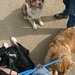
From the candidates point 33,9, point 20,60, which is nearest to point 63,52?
point 20,60

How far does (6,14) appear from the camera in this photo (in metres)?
3.59

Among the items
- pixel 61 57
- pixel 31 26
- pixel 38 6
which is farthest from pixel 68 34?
pixel 31 26

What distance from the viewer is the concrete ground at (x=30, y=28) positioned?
3056 millimetres

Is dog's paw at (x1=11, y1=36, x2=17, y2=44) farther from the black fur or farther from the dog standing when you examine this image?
the dog standing

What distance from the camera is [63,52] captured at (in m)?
2.20

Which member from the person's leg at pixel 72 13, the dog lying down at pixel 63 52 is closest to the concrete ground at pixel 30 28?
the person's leg at pixel 72 13

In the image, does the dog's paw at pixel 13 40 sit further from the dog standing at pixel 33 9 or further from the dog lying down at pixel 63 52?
the dog lying down at pixel 63 52

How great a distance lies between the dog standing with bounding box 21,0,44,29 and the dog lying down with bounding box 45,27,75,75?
41.0 inches

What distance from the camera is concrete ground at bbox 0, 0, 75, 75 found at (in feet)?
10.0

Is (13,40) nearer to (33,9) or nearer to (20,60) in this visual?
(20,60)

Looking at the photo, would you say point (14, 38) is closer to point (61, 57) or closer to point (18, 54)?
point (18, 54)

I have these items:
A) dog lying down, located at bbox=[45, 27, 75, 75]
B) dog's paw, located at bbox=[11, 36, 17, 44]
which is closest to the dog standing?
dog's paw, located at bbox=[11, 36, 17, 44]

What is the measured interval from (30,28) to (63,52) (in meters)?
1.54

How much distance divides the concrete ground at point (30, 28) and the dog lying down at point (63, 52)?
0.67 metres
